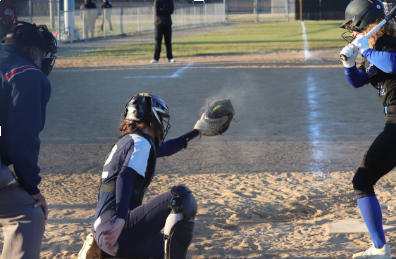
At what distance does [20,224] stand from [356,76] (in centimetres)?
268

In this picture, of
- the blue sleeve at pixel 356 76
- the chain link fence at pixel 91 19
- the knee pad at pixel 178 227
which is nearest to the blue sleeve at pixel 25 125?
the knee pad at pixel 178 227

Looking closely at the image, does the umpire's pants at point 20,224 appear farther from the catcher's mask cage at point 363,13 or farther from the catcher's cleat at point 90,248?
the catcher's mask cage at point 363,13

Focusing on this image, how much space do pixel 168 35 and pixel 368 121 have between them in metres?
9.41

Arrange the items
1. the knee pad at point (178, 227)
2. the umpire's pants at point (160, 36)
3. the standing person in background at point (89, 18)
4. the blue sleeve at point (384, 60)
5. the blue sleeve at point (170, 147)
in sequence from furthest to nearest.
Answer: the standing person in background at point (89, 18) < the umpire's pants at point (160, 36) < the blue sleeve at point (170, 147) < the blue sleeve at point (384, 60) < the knee pad at point (178, 227)

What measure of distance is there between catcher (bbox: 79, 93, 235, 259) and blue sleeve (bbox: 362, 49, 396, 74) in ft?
5.12

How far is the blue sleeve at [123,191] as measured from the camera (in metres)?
3.42

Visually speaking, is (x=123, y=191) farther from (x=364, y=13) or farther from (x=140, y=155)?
(x=364, y=13)

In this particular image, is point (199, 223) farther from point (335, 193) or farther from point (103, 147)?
point (103, 147)

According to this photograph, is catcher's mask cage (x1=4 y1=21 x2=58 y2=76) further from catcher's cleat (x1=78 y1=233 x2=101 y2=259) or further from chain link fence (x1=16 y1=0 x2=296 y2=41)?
chain link fence (x1=16 y1=0 x2=296 y2=41)

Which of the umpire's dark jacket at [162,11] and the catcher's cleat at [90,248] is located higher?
the umpire's dark jacket at [162,11]

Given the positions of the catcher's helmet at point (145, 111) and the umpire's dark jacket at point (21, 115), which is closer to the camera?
the umpire's dark jacket at point (21, 115)

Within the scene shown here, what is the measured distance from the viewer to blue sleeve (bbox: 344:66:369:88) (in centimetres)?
430

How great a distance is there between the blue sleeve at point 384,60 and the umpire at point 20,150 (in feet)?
7.58

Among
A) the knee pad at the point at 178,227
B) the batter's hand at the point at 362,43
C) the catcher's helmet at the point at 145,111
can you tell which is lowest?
the knee pad at the point at 178,227
